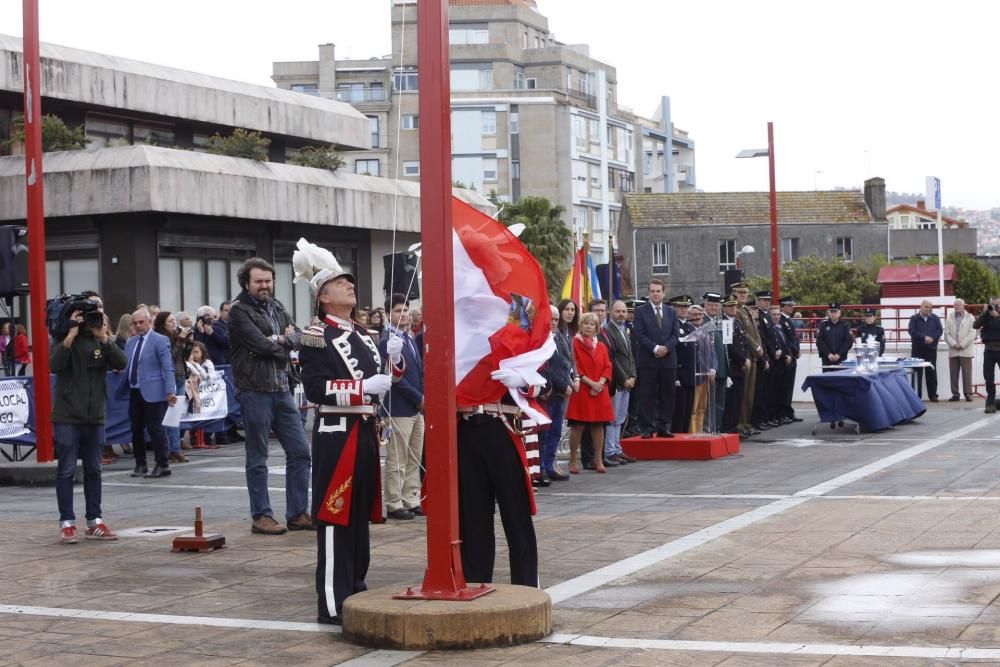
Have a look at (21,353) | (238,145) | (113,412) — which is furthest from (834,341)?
(21,353)

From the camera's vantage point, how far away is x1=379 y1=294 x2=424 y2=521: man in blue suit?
40.4 ft

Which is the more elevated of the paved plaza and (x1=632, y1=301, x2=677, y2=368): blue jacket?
(x1=632, y1=301, x2=677, y2=368): blue jacket

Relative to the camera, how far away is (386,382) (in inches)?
309

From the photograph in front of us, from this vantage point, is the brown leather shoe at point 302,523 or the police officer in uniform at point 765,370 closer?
the brown leather shoe at point 302,523

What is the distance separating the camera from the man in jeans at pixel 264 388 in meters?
11.0

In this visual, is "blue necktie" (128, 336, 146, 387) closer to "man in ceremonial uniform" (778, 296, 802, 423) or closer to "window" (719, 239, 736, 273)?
"man in ceremonial uniform" (778, 296, 802, 423)

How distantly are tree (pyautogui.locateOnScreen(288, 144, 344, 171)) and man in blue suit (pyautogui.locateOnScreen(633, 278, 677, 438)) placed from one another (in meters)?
19.5

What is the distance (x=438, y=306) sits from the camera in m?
7.38

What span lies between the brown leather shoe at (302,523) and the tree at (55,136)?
72.6 feet

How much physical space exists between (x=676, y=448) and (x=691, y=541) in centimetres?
724

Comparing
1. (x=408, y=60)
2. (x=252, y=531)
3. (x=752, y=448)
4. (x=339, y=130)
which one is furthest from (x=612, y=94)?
(x=252, y=531)

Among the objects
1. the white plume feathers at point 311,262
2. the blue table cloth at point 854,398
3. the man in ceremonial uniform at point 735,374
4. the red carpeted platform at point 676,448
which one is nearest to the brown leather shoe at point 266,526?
the white plume feathers at point 311,262

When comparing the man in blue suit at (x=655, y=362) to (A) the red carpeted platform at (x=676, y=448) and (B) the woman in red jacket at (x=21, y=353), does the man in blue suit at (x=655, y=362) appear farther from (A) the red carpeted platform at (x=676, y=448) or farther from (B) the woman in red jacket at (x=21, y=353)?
(B) the woman in red jacket at (x=21, y=353)

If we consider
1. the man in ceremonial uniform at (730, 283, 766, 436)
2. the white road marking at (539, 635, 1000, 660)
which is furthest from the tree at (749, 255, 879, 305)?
the white road marking at (539, 635, 1000, 660)
